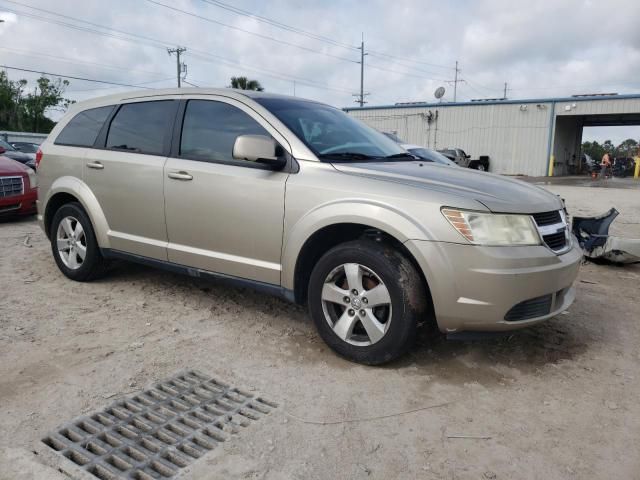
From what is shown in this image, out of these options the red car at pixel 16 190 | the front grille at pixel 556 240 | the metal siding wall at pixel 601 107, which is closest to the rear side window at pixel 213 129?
the front grille at pixel 556 240

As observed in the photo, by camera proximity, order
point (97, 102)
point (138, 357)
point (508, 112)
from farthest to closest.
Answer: point (508, 112) < point (97, 102) < point (138, 357)

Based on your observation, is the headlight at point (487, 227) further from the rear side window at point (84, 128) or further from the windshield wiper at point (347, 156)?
the rear side window at point (84, 128)

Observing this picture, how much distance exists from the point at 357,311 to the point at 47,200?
347 centimetres

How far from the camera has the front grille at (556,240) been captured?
9.98 feet

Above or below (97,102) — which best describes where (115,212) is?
below

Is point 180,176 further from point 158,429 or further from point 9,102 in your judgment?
point 9,102

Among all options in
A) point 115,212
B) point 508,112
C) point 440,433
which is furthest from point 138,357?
point 508,112

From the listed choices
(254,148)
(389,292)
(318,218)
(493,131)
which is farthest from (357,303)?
(493,131)

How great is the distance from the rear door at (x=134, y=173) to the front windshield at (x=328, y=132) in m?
0.99

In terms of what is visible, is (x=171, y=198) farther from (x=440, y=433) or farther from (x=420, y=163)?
(x=440, y=433)

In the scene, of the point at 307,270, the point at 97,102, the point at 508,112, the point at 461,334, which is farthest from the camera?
the point at 508,112

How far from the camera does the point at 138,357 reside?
3.21 m

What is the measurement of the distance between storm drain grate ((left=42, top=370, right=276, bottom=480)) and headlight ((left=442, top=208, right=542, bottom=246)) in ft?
4.59

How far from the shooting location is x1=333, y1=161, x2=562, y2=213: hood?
9.61 ft
